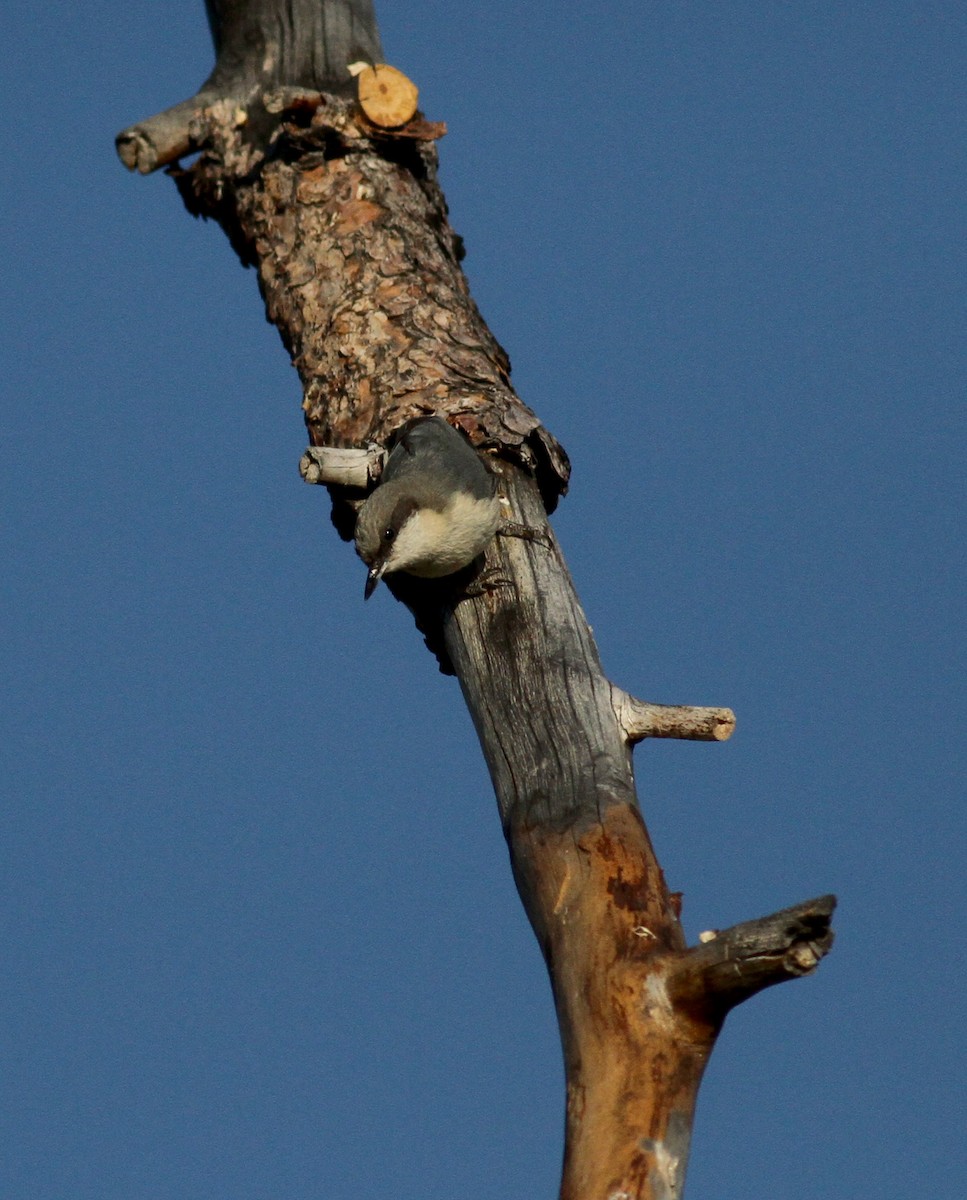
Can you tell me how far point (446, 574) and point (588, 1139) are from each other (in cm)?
196

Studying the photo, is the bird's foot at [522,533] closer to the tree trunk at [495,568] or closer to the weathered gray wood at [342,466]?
the tree trunk at [495,568]

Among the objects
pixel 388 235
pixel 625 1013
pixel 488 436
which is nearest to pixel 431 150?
pixel 388 235

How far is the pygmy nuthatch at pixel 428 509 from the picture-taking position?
4.53 meters

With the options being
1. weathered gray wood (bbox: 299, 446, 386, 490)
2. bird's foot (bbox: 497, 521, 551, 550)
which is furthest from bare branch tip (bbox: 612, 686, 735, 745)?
weathered gray wood (bbox: 299, 446, 386, 490)

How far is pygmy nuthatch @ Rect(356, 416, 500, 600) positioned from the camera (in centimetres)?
453

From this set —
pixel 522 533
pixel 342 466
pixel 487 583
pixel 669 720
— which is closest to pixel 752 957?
pixel 669 720

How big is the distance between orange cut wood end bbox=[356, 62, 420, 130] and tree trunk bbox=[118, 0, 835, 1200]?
0.04 m

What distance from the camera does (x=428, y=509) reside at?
14.5ft

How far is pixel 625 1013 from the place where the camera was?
329cm

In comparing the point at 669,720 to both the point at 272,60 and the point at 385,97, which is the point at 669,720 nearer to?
the point at 385,97

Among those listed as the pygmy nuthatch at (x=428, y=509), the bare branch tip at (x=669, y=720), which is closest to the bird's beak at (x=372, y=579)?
the pygmy nuthatch at (x=428, y=509)

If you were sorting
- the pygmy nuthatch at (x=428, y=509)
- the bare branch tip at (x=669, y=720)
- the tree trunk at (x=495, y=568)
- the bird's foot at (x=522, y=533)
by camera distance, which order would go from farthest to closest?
the bird's foot at (x=522, y=533) → the pygmy nuthatch at (x=428, y=509) → the bare branch tip at (x=669, y=720) → the tree trunk at (x=495, y=568)

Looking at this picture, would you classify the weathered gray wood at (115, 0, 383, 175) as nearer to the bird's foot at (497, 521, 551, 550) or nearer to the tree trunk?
the tree trunk

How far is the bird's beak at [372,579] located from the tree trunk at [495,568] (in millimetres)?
160
